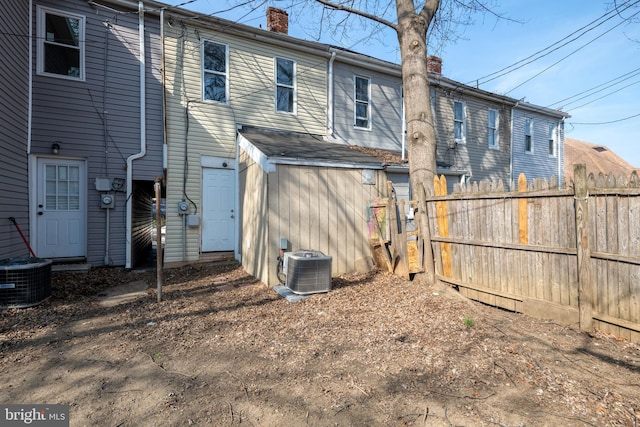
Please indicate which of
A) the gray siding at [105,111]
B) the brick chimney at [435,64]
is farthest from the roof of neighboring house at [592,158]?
the gray siding at [105,111]

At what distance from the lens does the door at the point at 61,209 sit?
7.16 m

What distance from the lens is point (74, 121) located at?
7.39 metres

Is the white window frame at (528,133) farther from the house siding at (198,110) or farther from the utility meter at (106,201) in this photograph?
the utility meter at (106,201)

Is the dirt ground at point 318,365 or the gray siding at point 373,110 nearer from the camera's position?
the dirt ground at point 318,365

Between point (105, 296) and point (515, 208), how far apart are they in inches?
252

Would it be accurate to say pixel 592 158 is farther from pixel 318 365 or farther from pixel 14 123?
pixel 14 123

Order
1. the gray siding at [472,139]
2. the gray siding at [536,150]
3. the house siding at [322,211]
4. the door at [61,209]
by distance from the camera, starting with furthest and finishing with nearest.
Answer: the gray siding at [536,150], the gray siding at [472,139], the door at [61,209], the house siding at [322,211]

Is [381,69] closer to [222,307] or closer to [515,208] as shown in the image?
[515,208]

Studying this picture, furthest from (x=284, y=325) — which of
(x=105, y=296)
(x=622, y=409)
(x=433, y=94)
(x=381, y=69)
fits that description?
(x=433, y=94)

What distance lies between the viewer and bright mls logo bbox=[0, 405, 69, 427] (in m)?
2.39

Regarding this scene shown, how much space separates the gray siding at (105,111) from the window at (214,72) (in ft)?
3.51

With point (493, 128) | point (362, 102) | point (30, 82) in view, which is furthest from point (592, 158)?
point (30, 82)

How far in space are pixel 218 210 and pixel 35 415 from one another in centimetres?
634

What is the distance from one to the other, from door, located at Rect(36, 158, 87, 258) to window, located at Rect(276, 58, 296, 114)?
5125 millimetres
